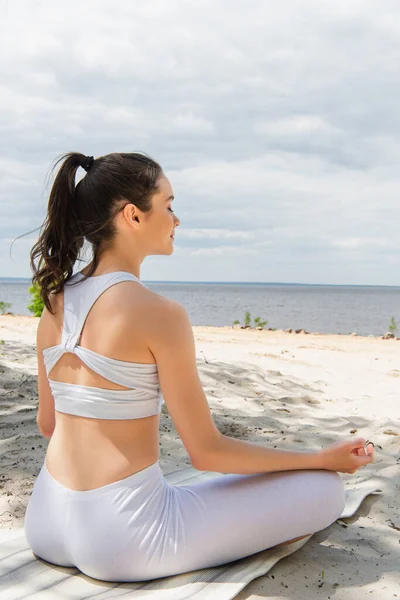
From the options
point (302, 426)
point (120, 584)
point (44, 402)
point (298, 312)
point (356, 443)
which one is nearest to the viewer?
point (120, 584)

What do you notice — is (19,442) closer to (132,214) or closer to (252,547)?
(252,547)

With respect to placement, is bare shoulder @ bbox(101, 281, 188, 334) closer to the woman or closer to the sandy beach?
the woman

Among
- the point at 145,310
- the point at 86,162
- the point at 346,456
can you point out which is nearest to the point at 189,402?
the point at 145,310

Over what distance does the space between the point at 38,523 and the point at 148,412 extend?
67 cm

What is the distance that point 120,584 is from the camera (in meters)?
2.43

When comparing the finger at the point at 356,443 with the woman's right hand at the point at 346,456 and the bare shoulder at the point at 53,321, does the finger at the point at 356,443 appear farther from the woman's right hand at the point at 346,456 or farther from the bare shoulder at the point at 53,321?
the bare shoulder at the point at 53,321

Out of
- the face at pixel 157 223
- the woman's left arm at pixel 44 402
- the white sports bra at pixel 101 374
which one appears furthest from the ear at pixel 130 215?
the woman's left arm at pixel 44 402

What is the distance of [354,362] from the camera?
8469 mm

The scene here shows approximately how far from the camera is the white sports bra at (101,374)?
7.42 feet

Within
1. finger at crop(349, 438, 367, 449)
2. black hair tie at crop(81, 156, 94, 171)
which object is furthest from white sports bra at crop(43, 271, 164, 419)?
finger at crop(349, 438, 367, 449)

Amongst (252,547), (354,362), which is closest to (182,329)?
(252,547)

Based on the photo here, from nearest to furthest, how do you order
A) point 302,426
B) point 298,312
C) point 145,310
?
point 145,310, point 302,426, point 298,312

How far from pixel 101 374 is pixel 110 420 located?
17 centimetres

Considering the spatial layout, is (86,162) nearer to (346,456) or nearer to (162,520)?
(162,520)
